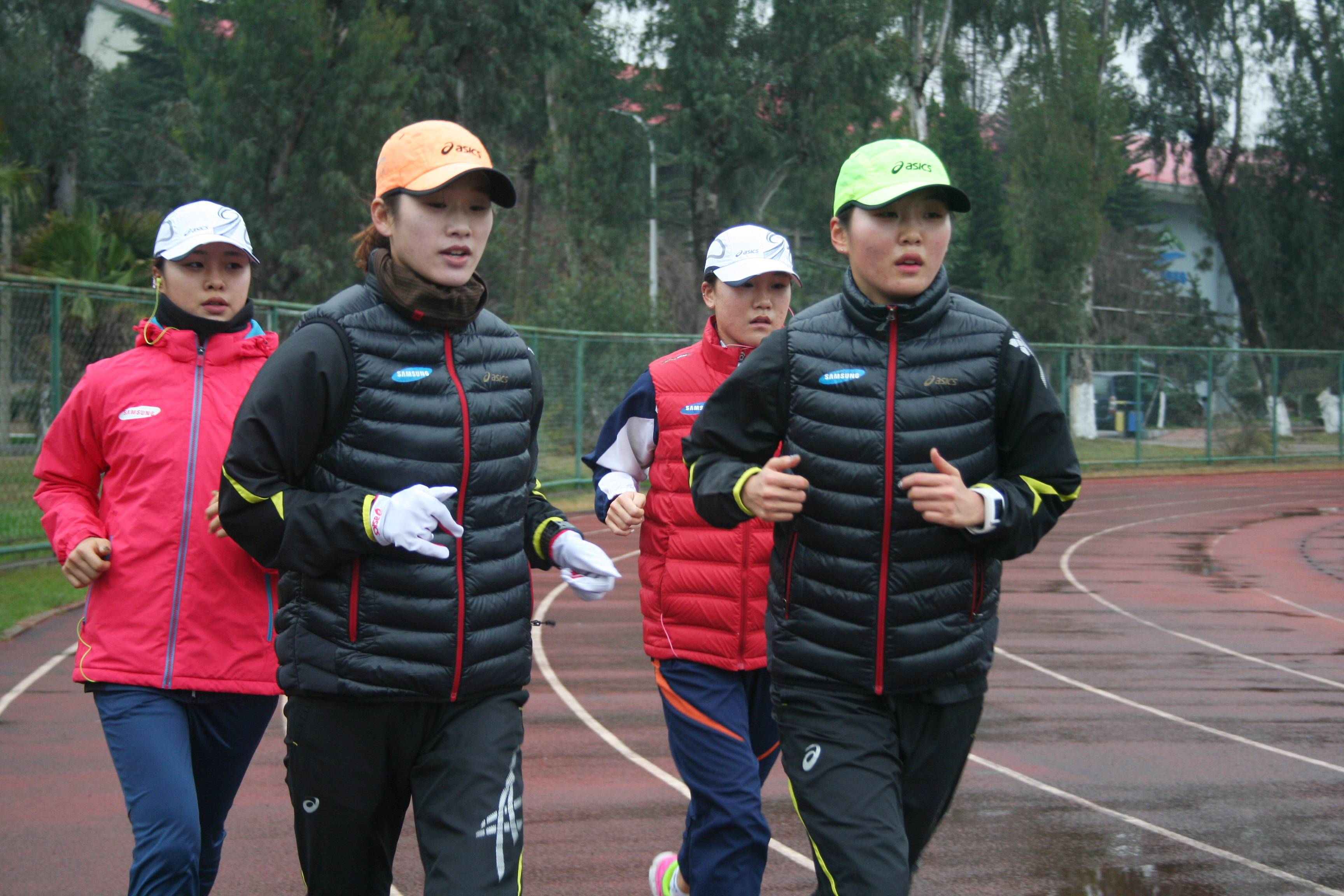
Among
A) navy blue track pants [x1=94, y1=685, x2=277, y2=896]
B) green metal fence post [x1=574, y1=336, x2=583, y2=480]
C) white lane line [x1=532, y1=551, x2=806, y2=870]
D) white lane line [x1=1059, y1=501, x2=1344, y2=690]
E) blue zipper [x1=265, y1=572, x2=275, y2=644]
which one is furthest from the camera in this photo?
green metal fence post [x1=574, y1=336, x2=583, y2=480]

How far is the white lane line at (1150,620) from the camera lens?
29.8 feet

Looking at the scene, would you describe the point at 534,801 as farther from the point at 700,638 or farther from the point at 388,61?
the point at 388,61

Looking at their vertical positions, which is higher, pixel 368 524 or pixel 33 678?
pixel 368 524

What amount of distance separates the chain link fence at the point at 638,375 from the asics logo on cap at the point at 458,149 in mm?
1972

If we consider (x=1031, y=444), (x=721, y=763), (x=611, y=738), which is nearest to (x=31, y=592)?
(x=611, y=738)

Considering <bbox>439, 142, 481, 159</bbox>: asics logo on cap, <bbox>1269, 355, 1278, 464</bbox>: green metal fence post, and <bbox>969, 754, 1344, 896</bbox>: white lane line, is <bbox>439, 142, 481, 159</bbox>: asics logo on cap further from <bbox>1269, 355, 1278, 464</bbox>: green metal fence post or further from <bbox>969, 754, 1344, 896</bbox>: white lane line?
<bbox>1269, 355, 1278, 464</bbox>: green metal fence post

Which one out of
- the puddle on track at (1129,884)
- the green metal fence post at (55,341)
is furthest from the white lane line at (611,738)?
the green metal fence post at (55,341)

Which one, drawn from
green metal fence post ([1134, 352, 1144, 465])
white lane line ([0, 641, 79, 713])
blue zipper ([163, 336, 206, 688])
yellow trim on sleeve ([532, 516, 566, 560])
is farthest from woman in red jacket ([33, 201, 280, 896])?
green metal fence post ([1134, 352, 1144, 465])

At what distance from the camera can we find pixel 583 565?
124 inches

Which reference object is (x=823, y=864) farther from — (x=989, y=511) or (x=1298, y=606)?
(x=1298, y=606)

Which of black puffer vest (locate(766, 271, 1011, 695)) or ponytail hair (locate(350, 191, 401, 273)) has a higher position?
ponytail hair (locate(350, 191, 401, 273))

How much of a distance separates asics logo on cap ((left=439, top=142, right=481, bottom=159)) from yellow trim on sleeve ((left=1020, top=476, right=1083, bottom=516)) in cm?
147

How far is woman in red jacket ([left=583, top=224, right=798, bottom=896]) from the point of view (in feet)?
12.5

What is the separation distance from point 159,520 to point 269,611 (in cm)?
37
